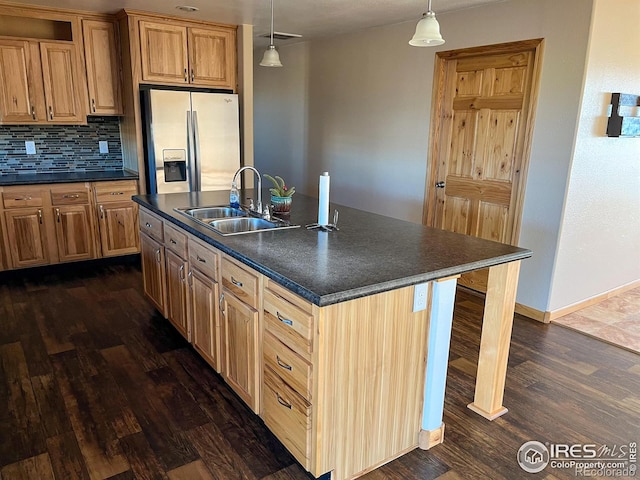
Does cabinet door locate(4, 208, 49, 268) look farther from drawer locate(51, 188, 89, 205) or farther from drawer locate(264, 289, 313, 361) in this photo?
drawer locate(264, 289, 313, 361)

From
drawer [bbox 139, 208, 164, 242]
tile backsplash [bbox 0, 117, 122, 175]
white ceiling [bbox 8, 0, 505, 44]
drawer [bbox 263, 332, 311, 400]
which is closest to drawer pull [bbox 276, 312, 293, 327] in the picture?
drawer [bbox 263, 332, 311, 400]

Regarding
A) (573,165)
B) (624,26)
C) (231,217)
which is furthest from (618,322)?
(231,217)

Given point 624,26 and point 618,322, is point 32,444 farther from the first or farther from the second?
point 624,26

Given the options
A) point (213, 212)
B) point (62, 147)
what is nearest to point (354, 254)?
point (213, 212)

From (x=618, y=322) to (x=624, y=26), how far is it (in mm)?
2153

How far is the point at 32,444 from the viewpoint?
2.08 m

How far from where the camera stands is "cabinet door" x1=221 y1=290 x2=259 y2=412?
2.10 metres

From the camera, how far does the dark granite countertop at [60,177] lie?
4074 millimetres

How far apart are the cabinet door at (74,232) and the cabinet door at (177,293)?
1817 mm

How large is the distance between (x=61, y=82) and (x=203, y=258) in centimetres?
289

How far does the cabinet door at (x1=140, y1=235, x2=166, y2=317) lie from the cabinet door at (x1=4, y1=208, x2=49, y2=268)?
1.43 m

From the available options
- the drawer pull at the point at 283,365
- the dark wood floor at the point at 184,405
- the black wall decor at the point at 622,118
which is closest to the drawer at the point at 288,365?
the drawer pull at the point at 283,365

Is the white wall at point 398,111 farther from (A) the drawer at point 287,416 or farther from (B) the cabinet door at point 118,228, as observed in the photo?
(A) the drawer at point 287,416

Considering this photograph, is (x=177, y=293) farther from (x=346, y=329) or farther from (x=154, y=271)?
(x=346, y=329)
